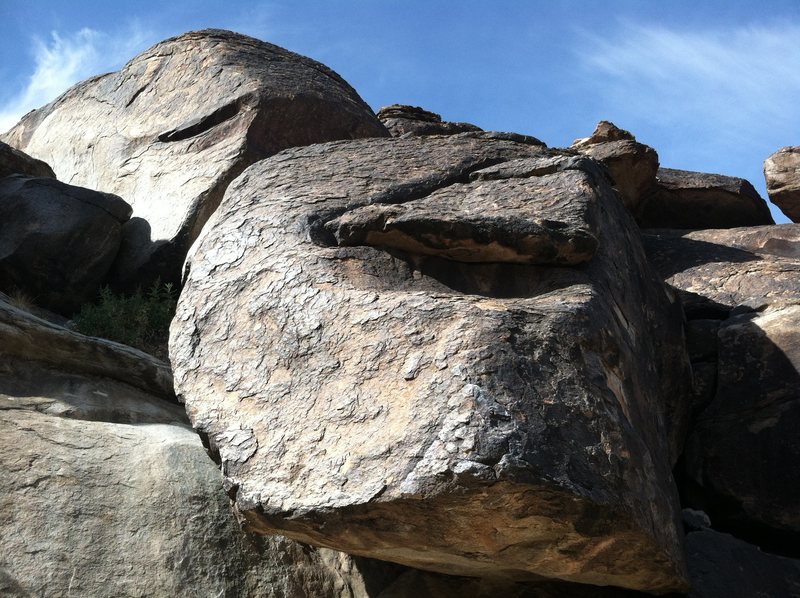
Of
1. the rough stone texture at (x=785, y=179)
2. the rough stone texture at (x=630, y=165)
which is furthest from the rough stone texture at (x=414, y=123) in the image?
the rough stone texture at (x=785, y=179)

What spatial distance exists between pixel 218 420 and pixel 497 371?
966 millimetres

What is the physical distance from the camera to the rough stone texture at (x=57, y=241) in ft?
19.4

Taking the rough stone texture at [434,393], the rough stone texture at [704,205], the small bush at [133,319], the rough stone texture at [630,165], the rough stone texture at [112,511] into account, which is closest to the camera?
the rough stone texture at [434,393]

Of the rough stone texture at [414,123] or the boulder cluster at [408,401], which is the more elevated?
the rough stone texture at [414,123]

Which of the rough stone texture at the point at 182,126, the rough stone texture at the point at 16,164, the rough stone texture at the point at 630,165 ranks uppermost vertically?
the rough stone texture at the point at 630,165

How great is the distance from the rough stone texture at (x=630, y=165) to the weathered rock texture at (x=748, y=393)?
4.23 feet

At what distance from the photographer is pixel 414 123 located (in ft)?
26.0

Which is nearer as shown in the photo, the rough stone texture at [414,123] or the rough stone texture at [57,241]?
the rough stone texture at [57,241]

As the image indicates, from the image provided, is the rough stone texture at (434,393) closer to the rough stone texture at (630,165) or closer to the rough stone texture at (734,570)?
the rough stone texture at (734,570)

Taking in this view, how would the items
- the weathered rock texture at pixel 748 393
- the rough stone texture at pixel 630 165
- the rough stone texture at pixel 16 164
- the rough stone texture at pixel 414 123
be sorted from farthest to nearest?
the rough stone texture at pixel 414 123, the rough stone texture at pixel 630 165, the rough stone texture at pixel 16 164, the weathered rock texture at pixel 748 393

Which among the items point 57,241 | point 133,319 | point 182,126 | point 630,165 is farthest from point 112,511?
point 630,165

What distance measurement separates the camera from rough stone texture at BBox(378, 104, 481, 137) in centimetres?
770

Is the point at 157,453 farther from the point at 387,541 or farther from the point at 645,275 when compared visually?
the point at 645,275

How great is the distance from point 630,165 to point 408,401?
14.0 ft
